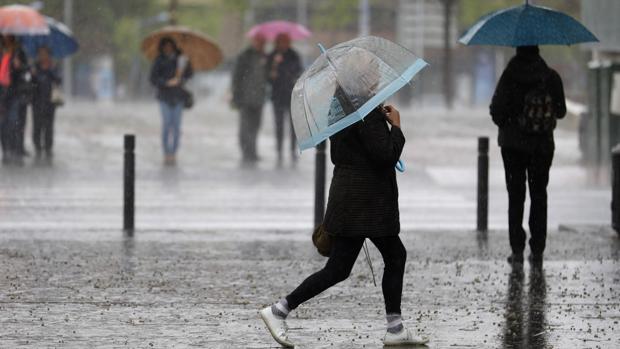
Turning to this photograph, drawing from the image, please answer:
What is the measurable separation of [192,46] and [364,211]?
18.1m

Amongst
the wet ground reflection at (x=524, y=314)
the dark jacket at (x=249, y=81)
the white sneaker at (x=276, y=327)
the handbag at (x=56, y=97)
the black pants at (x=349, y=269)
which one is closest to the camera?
the white sneaker at (x=276, y=327)

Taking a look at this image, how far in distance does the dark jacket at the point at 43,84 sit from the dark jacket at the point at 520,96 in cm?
1417

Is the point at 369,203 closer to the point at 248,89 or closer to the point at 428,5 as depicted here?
the point at 248,89

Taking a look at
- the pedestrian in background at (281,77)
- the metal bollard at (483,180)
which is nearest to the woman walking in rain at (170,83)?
the pedestrian in background at (281,77)

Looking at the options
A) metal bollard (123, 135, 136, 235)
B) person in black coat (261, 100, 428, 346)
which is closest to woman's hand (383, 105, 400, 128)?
person in black coat (261, 100, 428, 346)

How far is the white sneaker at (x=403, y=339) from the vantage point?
849cm

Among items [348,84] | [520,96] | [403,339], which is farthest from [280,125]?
[348,84]

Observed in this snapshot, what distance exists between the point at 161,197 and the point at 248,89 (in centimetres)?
639

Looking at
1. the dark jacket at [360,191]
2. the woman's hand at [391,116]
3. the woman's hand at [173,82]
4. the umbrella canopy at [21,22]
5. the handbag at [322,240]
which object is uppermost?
the umbrella canopy at [21,22]

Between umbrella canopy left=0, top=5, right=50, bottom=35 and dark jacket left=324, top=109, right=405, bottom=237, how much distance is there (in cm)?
1625

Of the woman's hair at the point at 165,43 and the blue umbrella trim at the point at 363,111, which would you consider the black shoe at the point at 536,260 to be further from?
the woman's hair at the point at 165,43

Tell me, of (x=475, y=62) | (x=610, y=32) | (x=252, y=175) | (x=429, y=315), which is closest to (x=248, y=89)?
(x=252, y=175)

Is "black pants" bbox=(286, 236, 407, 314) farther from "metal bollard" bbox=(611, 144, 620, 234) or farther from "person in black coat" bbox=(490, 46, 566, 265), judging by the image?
"metal bollard" bbox=(611, 144, 620, 234)

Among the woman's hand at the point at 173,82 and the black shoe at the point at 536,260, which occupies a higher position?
the woman's hand at the point at 173,82
